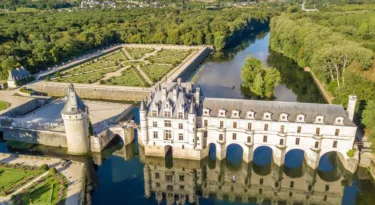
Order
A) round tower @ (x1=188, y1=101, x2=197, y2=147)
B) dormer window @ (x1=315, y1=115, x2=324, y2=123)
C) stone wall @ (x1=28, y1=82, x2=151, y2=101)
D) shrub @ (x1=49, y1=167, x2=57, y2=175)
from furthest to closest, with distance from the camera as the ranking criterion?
stone wall @ (x1=28, y1=82, x2=151, y2=101) < round tower @ (x1=188, y1=101, x2=197, y2=147) < dormer window @ (x1=315, y1=115, x2=324, y2=123) < shrub @ (x1=49, y1=167, x2=57, y2=175)

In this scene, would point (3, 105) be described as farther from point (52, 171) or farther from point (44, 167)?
point (52, 171)

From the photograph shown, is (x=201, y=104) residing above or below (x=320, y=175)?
above

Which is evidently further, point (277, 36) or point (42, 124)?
point (277, 36)

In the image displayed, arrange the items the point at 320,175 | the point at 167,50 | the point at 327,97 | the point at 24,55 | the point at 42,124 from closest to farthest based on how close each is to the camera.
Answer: the point at 320,175 < the point at 42,124 < the point at 327,97 < the point at 24,55 < the point at 167,50

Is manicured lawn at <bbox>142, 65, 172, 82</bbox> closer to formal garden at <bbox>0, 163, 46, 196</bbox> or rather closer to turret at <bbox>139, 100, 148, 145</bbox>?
turret at <bbox>139, 100, 148, 145</bbox>

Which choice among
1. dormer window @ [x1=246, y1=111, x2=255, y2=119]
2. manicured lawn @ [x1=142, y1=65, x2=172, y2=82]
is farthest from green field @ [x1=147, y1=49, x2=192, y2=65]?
dormer window @ [x1=246, y1=111, x2=255, y2=119]

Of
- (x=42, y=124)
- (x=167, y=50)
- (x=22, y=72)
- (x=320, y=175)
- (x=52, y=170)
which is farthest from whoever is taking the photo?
(x=167, y=50)

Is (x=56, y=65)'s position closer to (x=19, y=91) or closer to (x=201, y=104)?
(x=19, y=91)

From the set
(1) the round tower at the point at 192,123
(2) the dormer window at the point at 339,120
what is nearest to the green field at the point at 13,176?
(1) the round tower at the point at 192,123

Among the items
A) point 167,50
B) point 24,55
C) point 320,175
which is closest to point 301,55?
point 167,50
